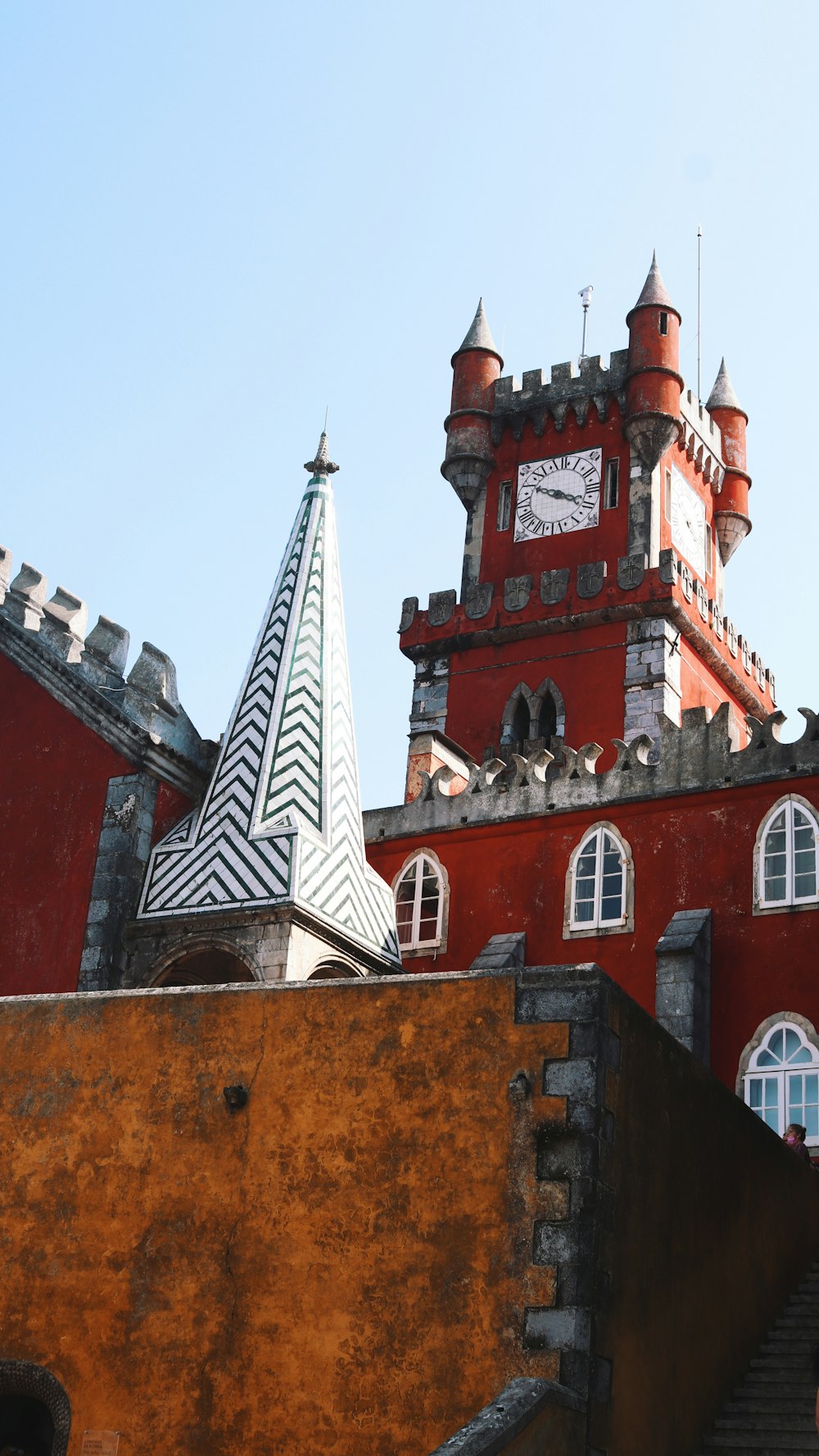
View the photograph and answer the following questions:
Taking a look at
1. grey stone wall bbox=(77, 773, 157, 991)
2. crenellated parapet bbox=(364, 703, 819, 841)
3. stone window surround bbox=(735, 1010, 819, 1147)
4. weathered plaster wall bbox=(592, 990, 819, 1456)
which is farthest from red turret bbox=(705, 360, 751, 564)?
weathered plaster wall bbox=(592, 990, 819, 1456)

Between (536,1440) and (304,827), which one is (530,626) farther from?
(536,1440)

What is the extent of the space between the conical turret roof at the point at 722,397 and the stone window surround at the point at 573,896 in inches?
721

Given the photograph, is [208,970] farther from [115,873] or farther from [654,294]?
[654,294]

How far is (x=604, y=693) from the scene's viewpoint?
101 ft

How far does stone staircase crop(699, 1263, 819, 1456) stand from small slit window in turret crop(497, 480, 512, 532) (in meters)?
21.8

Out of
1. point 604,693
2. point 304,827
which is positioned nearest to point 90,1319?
point 304,827

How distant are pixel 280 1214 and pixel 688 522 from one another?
84.5ft

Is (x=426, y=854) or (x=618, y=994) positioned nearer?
(x=618, y=994)

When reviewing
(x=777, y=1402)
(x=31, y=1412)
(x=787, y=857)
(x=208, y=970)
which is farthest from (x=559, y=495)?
(x=31, y=1412)

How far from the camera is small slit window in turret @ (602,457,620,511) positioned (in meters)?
33.4

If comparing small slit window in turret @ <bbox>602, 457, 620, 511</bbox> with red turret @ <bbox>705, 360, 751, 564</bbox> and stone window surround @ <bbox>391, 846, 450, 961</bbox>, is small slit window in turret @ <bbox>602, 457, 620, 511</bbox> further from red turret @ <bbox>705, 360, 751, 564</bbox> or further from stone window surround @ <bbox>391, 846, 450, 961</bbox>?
stone window surround @ <bbox>391, 846, 450, 961</bbox>

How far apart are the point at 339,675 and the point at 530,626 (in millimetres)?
12483

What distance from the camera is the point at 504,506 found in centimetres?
3484

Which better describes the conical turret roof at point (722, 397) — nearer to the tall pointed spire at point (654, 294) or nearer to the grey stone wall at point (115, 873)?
the tall pointed spire at point (654, 294)
